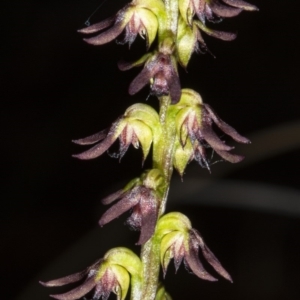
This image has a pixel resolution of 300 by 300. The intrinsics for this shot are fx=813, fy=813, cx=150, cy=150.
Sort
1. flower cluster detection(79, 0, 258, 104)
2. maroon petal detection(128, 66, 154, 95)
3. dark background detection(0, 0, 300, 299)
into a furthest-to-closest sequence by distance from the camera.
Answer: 1. dark background detection(0, 0, 300, 299)
2. flower cluster detection(79, 0, 258, 104)
3. maroon petal detection(128, 66, 154, 95)

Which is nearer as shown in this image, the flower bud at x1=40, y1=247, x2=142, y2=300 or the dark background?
the flower bud at x1=40, y1=247, x2=142, y2=300

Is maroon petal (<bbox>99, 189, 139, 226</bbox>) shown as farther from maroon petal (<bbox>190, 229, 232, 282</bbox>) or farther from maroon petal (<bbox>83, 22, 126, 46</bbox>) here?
maroon petal (<bbox>83, 22, 126, 46</bbox>)

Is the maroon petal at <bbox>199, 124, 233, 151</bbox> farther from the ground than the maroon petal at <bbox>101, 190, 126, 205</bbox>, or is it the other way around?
the maroon petal at <bbox>199, 124, 233, 151</bbox>

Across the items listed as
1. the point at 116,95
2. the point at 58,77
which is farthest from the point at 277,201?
the point at 58,77

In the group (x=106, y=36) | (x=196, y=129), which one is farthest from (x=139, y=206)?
(x=106, y=36)

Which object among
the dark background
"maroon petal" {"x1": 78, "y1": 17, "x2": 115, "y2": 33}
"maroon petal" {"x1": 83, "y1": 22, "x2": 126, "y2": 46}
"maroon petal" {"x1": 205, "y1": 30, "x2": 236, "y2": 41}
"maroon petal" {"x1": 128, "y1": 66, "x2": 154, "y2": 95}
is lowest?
the dark background

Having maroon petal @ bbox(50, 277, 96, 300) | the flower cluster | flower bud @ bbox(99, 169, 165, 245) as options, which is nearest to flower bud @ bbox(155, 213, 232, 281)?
flower bud @ bbox(99, 169, 165, 245)

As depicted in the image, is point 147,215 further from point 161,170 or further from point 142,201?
point 161,170
